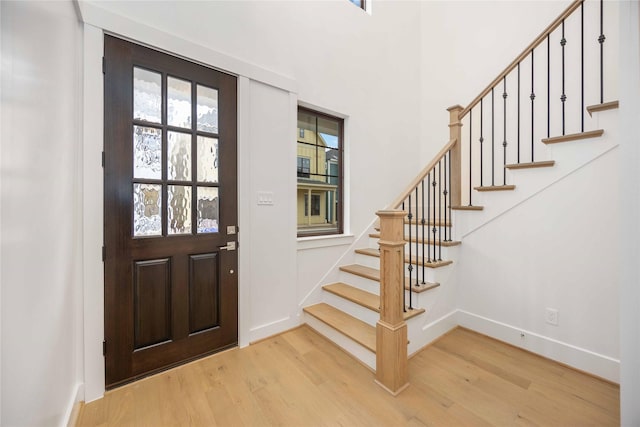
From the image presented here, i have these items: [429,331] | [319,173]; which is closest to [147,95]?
[319,173]

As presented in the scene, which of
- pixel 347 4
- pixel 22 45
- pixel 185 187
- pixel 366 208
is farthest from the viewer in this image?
pixel 366 208

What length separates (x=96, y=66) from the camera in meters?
1.63

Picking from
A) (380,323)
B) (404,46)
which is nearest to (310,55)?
(404,46)

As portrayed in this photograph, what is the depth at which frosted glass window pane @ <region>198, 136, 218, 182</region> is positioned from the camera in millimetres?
2029

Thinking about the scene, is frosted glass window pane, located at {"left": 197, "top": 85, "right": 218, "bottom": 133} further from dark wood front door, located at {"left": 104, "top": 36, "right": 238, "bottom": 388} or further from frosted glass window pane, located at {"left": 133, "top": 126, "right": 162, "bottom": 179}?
frosted glass window pane, located at {"left": 133, "top": 126, "right": 162, "bottom": 179}

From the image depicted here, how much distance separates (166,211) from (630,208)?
2.64 meters

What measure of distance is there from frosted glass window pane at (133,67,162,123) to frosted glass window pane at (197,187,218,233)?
61cm

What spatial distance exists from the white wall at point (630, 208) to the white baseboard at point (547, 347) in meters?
0.86

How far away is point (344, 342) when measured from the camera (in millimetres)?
2164

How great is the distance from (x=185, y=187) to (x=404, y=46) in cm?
355

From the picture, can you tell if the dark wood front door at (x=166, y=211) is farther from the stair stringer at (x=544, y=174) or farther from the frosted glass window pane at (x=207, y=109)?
the stair stringer at (x=544, y=174)

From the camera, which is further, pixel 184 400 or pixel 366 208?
pixel 366 208

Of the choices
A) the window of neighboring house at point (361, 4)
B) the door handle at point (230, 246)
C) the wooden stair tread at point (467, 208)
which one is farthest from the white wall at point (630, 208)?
the window of neighboring house at point (361, 4)

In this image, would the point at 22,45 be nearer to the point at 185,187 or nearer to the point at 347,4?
the point at 185,187
